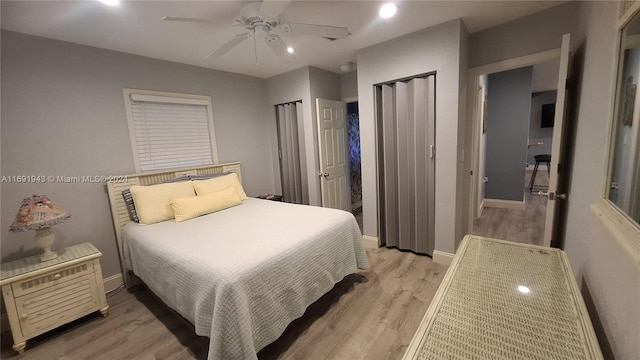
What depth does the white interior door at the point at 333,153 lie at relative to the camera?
353 centimetres

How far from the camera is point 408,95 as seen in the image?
2.64m

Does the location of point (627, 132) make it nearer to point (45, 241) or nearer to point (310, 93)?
point (310, 93)

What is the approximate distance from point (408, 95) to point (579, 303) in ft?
7.19

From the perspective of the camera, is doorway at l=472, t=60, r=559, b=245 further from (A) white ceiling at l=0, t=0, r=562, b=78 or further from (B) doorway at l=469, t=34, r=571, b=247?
(A) white ceiling at l=0, t=0, r=562, b=78

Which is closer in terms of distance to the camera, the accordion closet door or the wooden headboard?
the wooden headboard

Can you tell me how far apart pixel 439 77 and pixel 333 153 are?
1.79 metres

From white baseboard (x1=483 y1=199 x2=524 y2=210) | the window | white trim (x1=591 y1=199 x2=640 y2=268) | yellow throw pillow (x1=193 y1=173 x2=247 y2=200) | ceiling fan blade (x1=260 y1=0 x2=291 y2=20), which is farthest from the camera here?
white baseboard (x1=483 y1=199 x2=524 y2=210)

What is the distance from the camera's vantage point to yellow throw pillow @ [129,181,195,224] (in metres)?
2.39

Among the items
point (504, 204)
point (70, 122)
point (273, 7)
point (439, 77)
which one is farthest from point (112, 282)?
point (504, 204)

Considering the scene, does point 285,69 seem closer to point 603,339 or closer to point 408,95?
point 408,95

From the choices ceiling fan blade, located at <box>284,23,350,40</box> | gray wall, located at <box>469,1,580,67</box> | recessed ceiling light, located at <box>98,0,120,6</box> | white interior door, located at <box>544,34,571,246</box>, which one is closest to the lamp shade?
recessed ceiling light, located at <box>98,0,120,6</box>

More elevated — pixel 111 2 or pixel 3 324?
pixel 111 2

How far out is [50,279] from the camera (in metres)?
1.87

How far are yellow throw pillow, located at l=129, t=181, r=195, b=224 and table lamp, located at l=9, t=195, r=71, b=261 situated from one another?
1.71 feet
